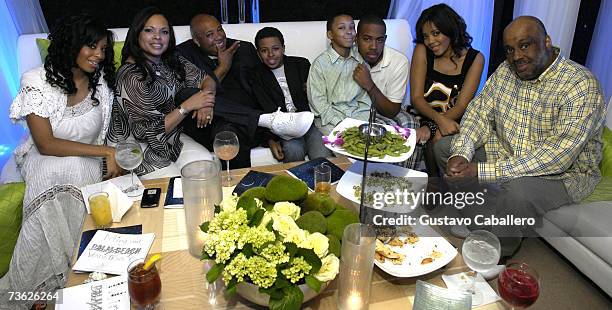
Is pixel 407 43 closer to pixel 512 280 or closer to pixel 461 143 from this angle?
pixel 461 143

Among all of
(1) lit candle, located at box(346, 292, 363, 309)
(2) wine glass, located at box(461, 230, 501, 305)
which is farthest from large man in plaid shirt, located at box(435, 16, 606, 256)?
(1) lit candle, located at box(346, 292, 363, 309)

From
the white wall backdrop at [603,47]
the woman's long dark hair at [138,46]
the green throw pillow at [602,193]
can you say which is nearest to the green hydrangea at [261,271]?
the woman's long dark hair at [138,46]

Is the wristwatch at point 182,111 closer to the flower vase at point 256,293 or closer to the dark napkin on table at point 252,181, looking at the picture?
the dark napkin on table at point 252,181

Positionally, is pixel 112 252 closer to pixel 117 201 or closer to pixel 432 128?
pixel 117 201

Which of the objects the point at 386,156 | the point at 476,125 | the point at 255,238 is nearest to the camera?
the point at 255,238

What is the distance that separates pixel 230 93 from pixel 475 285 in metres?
1.88

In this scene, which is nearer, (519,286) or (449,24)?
(519,286)

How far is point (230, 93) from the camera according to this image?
2.79 metres

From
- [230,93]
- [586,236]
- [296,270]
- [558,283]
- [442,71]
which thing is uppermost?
[442,71]

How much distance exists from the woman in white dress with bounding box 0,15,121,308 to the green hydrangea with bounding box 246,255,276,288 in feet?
3.65

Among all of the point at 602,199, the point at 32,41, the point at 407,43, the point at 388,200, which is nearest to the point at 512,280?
the point at 388,200

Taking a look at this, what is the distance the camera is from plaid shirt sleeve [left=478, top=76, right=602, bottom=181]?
1983 mm

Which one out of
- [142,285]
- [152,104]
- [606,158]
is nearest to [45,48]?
[152,104]

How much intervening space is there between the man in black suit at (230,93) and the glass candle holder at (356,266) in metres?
1.39
